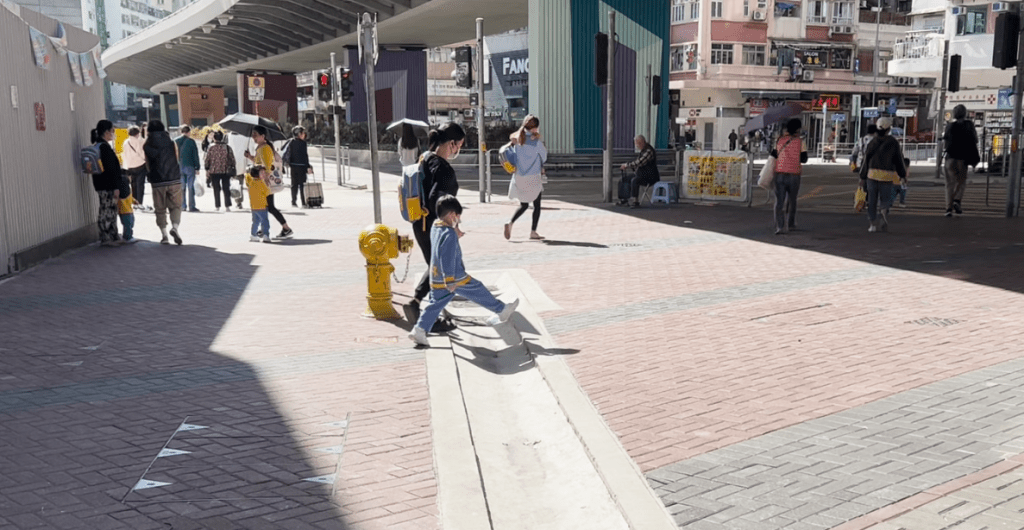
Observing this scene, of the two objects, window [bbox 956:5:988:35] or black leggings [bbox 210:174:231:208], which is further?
window [bbox 956:5:988:35]

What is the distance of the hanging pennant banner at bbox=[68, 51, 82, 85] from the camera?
14413 mm

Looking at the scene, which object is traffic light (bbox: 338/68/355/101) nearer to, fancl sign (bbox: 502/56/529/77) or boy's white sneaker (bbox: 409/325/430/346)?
boy's white sneaker (bbox: 409/325/430/346)

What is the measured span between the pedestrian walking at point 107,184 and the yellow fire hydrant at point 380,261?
6.93 m

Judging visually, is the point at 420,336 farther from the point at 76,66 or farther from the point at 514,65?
the point at 514,65

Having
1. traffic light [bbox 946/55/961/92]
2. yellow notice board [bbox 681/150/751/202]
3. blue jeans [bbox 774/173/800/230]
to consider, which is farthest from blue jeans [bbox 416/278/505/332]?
traffic light [bbox 946/55/961/92]

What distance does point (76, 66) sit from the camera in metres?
14.6

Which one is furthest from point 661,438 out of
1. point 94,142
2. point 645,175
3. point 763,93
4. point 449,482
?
point 763,93

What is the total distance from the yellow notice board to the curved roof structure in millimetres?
14174

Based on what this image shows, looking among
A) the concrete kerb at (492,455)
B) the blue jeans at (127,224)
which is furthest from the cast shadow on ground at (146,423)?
the blue jeans at (127,224)

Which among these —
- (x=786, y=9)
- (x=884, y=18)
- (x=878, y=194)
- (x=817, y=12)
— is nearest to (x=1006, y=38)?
(x=878, y=194)

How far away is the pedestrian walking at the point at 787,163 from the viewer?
541 inches

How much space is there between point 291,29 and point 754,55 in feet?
101

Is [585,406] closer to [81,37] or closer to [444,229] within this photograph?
[444,229]

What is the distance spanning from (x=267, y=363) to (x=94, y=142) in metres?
8.79
